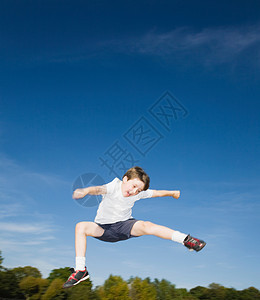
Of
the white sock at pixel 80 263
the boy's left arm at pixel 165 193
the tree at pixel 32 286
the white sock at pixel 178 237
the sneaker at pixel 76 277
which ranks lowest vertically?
the sneaker at pixel 76 277

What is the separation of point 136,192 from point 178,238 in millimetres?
901

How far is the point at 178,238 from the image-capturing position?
18.7 ft

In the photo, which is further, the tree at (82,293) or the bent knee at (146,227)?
the tree at (82,293)

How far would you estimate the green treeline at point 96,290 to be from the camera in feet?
156

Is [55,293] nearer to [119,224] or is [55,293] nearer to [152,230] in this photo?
[119,224]

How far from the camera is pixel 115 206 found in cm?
587

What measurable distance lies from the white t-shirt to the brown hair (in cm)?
25

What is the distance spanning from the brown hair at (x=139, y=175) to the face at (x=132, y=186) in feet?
0.14

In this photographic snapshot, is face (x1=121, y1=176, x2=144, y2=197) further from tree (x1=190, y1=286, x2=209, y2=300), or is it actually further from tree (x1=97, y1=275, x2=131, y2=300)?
tree (x1=190, y1=286, x2=209, y2=300)

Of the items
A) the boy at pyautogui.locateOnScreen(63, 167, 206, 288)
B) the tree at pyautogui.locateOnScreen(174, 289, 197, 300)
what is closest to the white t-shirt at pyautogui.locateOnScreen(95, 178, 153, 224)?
the boy at pyautogui.locateOnScreen(63, 167, 206, 288)


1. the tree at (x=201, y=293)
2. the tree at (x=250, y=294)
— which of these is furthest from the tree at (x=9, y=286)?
the tree at (x=250, y=294)

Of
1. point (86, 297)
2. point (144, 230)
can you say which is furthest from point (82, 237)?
A: point (86, 297)

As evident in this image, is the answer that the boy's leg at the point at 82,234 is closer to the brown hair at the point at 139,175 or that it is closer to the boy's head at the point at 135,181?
the boy's head at the point at 135,181

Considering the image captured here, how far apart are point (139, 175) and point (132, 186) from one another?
0.61 feet
